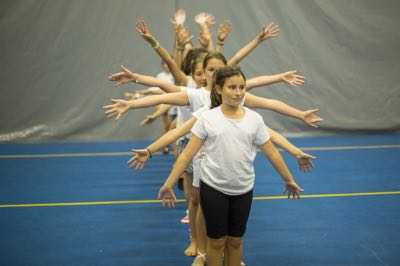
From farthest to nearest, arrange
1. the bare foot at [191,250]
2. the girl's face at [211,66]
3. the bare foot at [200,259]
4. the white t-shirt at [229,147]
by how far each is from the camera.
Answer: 1. the bare foot at [191,250]
2. the bare foot at [200,259]
3. the girl's face at [211,66]
4. the white t-shirt at [229,147]

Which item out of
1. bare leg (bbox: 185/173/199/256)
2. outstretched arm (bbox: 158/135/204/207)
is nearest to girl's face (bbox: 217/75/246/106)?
outstretched arm (bbox: 158/135/204/207)

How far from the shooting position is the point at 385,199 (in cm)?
509

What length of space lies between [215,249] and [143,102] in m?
1.12

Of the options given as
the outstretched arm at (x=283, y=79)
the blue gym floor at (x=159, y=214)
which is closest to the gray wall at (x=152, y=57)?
the blue gym floor at (x=159, y=214)

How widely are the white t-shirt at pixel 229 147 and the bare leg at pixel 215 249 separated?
33cm

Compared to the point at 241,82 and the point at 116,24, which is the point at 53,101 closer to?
Result: the point at 116,24

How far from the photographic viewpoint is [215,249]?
2.99 m

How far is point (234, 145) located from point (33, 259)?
1.97m

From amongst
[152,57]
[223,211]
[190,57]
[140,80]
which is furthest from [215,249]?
[152,57]

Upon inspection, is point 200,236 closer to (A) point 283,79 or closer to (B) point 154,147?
(B) point 154,147

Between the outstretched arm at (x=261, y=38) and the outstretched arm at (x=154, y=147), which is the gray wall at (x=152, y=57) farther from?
the outstretched arm at (x=154, y=147)

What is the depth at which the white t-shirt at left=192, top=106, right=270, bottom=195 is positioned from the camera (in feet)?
9.23

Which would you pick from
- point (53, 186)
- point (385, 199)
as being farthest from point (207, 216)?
point (53, 186)

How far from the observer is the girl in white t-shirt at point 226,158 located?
2818mm
